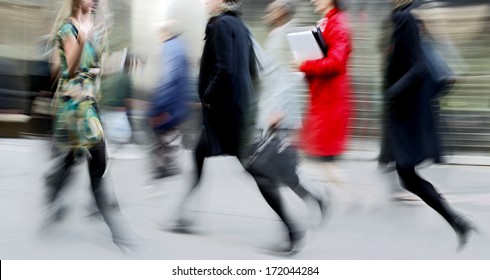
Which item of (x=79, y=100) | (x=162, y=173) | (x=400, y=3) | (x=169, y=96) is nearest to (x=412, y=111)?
(x=400, y=3)

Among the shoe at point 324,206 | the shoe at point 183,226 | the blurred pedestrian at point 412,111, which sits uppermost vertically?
the blurred pedestrian at point 412,111

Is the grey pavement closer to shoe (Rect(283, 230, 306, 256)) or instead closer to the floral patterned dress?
shoe (Rect(283, 230, 306, 256))

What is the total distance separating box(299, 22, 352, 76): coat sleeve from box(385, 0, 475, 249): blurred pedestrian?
463 mm

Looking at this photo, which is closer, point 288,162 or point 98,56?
point 98,56

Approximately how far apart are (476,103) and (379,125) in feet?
3.80

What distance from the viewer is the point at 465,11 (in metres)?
10.1

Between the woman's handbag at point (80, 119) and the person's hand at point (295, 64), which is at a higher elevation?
the woman's handbag at point (80, 119)

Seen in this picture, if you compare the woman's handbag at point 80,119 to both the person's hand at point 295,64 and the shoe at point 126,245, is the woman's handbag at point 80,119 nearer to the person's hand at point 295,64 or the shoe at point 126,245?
the shoe at point 126,245

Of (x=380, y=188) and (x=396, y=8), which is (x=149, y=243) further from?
(x=380, y=188)

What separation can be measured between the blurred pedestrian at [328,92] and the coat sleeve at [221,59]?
921 mm

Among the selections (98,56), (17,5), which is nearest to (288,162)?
(98,56)

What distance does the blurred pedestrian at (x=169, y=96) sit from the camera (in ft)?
25.4

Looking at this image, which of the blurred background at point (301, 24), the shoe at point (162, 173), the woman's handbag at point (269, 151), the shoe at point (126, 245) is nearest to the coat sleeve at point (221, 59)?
the woman's handbag at point (269, 151)

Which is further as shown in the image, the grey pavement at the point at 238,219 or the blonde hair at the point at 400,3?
the grey pavement at the point at 238,219
